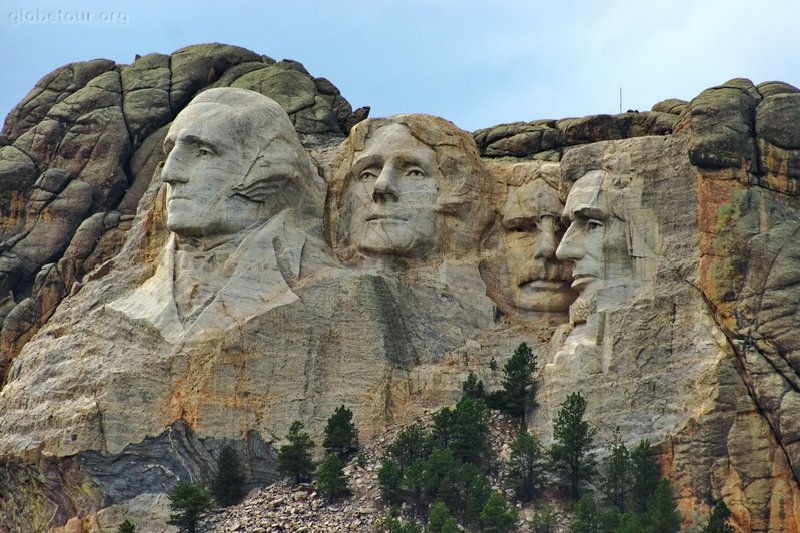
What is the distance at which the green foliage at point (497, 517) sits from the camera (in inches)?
1784

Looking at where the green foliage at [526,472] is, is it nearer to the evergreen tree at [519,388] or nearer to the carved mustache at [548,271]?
the evergreen tree at [519,388]

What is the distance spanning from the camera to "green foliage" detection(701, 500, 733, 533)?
44.6 metres

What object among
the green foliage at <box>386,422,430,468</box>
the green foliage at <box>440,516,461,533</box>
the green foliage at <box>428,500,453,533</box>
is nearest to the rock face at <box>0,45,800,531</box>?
the green foliage at <box>386,422,430,468</box>

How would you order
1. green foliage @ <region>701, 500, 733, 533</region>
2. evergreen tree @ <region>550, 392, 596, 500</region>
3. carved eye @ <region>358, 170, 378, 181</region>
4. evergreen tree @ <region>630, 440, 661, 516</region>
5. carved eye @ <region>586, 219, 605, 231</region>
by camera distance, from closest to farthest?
green foliage @ <region>701, 500, 733, 533</region>
evergreen tree @ <region>630, 440, 661, 516</region>
evergreen tree @ <region>550, 392, 596, 500</region>
carved eye @ <region>586, 219, 605, 231</region>
carved eye @ <region>358, 170, 378, 181</region>

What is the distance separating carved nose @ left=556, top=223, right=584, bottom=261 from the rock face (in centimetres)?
3

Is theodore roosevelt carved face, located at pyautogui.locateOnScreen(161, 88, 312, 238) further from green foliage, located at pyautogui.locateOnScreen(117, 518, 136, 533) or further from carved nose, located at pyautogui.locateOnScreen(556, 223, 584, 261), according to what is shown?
green foliage, located at pyautogui.locateOnScreen(117, 518, 136, 533)

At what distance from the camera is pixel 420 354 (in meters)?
49.3

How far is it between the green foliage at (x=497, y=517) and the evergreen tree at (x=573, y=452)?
4.49 ft

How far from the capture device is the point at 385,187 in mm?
50469

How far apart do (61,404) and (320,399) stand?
177 inches

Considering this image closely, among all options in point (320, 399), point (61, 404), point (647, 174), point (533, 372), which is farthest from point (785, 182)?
point (61, 404)

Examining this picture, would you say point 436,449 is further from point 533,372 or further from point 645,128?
point 645,128

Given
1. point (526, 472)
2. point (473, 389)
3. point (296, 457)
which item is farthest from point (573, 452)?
point (296, 457)

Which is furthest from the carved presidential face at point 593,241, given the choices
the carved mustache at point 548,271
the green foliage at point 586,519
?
the green foliage at point 586,519
